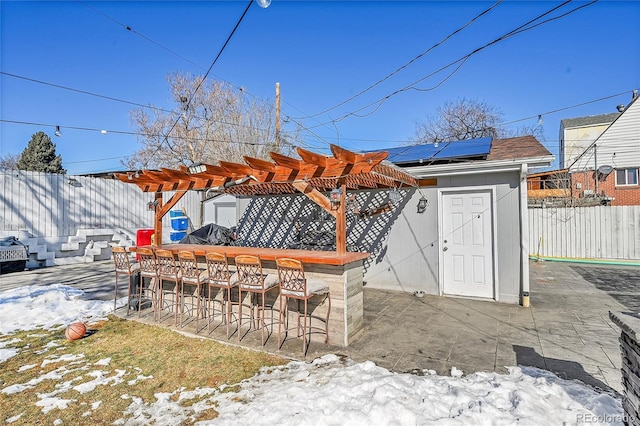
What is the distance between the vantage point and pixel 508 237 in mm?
5488

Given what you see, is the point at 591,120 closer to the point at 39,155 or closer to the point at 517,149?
the point at 517,149

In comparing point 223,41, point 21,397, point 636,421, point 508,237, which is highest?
point 223,41

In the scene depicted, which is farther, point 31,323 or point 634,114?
point 634,114

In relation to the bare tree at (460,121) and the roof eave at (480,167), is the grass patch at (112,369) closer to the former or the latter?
the roof eave at (480,167)

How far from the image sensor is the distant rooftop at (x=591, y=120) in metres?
20.2

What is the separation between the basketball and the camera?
13.3 ft

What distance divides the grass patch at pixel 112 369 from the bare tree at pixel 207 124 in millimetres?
12246

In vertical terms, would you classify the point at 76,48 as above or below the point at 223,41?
above

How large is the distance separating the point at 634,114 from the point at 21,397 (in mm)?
22040

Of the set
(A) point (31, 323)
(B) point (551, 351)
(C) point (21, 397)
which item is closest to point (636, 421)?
(B) point (551, 351)

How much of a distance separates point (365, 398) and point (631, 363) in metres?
1.74

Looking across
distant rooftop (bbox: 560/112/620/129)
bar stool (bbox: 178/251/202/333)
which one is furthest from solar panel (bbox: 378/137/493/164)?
distant rooftop (bbox: 560/112/620/129)

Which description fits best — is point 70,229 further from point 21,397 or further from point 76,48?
point 21,397

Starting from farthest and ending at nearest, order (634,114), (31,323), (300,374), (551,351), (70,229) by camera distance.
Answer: (634,114) → (70,229) → (31,323) → (551,351) → (300,374)
